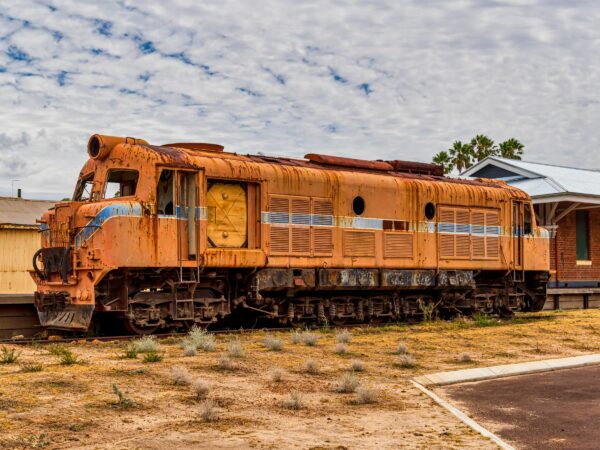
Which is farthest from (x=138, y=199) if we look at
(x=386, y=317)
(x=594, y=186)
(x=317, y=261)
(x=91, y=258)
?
(x=594, y=186)

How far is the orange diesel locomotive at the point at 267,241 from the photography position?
14.5m

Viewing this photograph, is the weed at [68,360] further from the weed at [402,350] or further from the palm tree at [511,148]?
the palm tree at [511,148]

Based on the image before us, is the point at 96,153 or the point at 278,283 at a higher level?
the point at 96,153

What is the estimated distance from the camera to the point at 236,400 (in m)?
8.46

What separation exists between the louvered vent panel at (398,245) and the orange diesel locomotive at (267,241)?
3cm

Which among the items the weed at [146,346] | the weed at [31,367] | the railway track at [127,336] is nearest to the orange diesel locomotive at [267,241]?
the railway track at [127,336]

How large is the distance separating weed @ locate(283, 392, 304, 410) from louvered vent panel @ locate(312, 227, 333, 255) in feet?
29.6

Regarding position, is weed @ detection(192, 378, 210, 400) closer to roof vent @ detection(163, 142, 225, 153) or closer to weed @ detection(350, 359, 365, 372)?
weed @ detection(350, 359, 365, 372)

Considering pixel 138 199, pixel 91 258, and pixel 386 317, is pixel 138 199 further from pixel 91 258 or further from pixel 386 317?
pixel 386 317

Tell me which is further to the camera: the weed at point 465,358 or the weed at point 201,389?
the weed at point 465,358

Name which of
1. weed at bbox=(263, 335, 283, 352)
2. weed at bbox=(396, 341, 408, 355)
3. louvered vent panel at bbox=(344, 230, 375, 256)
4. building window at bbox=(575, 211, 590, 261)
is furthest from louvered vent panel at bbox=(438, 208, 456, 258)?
building window at bbox=(575, 211, 590, 261)

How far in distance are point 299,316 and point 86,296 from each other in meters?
5.18

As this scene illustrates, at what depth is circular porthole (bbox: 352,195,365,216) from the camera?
1803cm

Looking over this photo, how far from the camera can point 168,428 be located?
23.1 feet
